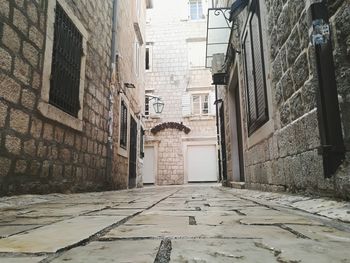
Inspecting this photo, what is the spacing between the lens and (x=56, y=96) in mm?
4043

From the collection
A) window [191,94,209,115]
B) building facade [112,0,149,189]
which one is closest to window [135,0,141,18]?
building facade [112,0,149,189]

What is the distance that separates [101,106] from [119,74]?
66.3 inches

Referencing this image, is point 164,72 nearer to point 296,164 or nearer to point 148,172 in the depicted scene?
point 148,172

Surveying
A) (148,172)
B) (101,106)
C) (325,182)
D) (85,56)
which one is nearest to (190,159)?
(148,172)

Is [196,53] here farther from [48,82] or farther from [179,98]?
[48,82]

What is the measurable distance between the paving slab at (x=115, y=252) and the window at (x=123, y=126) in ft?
22.4

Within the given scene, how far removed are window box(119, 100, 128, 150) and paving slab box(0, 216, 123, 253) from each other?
6.49 metres

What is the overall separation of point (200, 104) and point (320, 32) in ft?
48.5

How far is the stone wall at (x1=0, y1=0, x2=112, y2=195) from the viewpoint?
2900mm

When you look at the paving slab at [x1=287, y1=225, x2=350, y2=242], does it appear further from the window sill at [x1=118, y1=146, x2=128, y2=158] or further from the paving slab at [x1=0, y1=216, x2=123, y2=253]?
the window sill at [x1=118, y1=146, x2=128, y2=158]

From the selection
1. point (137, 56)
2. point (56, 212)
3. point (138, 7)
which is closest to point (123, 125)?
point (137, 56)

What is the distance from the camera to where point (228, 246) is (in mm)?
874

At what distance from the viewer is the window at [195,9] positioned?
1747 centimetres

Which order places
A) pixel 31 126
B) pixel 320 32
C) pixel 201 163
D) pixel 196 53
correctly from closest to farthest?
1. pixel 320 32
2. pixel 31 126
3. pixel 201 163
4. pixel 196 53
